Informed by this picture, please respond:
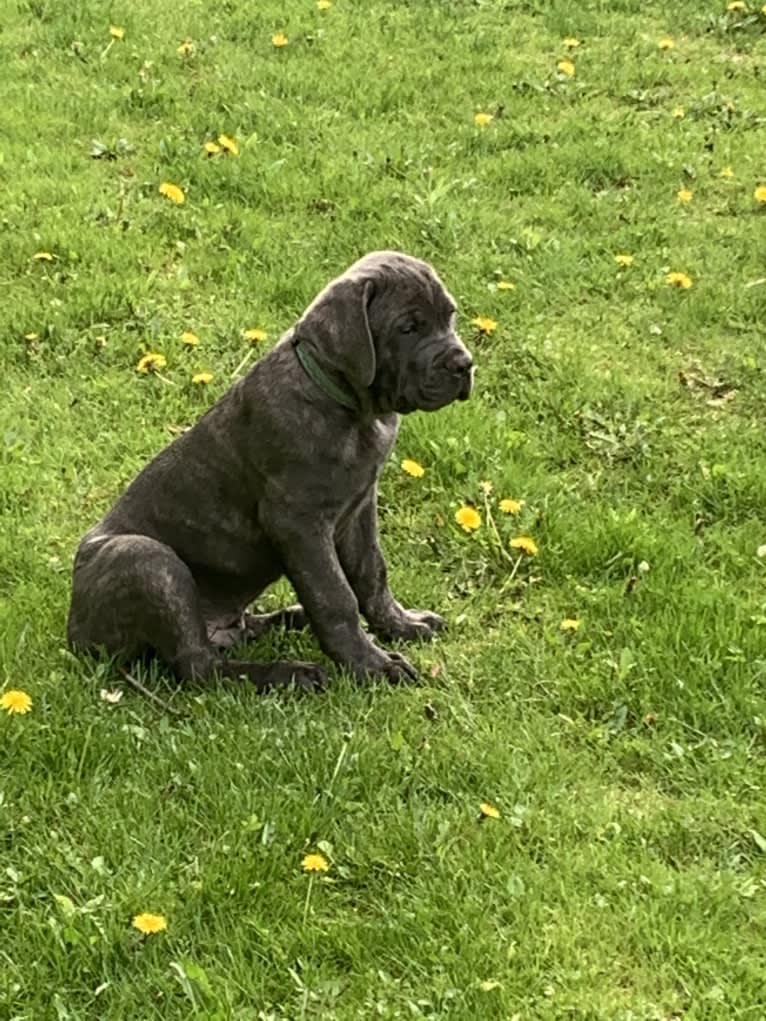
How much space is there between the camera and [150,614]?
4426 millimetres

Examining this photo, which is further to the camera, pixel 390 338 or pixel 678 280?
pixel 678 280

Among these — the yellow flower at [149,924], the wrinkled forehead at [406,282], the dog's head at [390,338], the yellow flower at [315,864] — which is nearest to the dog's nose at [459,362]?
the dog's head at [390,338]

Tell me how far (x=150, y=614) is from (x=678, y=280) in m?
3.60

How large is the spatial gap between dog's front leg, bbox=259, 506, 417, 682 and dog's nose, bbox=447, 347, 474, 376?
2.02 feet

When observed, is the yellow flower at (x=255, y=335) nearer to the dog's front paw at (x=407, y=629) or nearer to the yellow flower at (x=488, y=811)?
the dog's front paw at (x=407, y=629)

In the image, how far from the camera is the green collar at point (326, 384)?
4.29 metres

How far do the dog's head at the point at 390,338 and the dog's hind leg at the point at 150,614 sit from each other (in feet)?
2.73

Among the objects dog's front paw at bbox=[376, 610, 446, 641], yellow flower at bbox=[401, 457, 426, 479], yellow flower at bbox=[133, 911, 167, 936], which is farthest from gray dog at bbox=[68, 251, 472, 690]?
yellow flower at bbox=[133, 911, 167, 936]

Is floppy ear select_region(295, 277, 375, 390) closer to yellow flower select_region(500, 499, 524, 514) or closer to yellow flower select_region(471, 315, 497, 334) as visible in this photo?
yellow flower select_region(500, 499, 524, 514)

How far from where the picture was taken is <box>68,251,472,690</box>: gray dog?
4254 mm

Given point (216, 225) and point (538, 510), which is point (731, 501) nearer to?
point (538, 510)

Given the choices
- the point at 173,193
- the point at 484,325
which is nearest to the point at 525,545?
the point at 484,325

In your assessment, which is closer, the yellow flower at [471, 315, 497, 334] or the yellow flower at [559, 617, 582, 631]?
the yellow flower at [559, 617, 582, 631]

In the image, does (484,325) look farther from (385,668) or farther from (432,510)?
(385,668)
